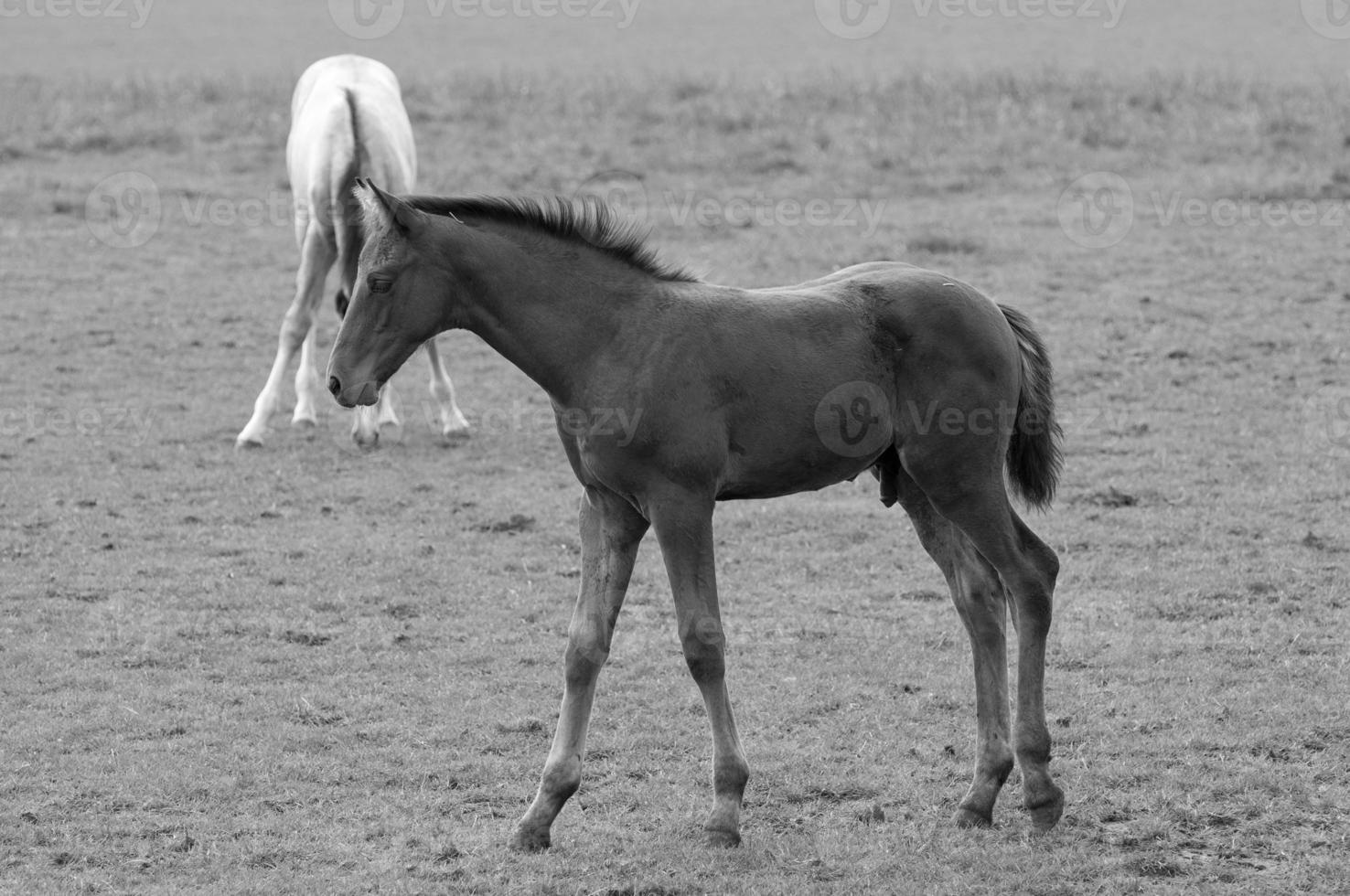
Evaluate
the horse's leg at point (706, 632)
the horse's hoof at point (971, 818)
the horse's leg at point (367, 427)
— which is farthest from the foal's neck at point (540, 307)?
the horse's leg at point (367, 427)

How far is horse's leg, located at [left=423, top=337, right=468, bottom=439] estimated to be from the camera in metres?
12.0

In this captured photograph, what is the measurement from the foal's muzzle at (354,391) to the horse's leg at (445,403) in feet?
22.2

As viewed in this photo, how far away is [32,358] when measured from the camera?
13.9 metres

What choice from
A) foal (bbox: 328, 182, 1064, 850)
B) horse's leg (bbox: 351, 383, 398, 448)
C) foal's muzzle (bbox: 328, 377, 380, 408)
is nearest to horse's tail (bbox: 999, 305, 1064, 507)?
foal (bbox: 328, 182, 1064, 850)

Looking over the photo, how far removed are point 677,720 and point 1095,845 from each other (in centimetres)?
199

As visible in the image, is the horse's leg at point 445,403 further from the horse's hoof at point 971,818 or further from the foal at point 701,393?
the horse's hoof at point 971,818

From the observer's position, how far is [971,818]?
5633 mm

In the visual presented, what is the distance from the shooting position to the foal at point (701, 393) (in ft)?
17.3

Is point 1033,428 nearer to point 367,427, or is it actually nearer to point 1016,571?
point 1016,571

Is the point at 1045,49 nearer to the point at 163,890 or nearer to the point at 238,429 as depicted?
the point at 238,429

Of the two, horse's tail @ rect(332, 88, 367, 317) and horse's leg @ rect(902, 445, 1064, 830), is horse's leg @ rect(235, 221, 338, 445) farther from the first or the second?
horse's leg @ rect(902, 445, 1064, 830)

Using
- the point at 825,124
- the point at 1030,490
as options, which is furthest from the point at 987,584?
the point at 825,124

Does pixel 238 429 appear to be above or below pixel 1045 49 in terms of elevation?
below

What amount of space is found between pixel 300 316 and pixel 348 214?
1.30 m
